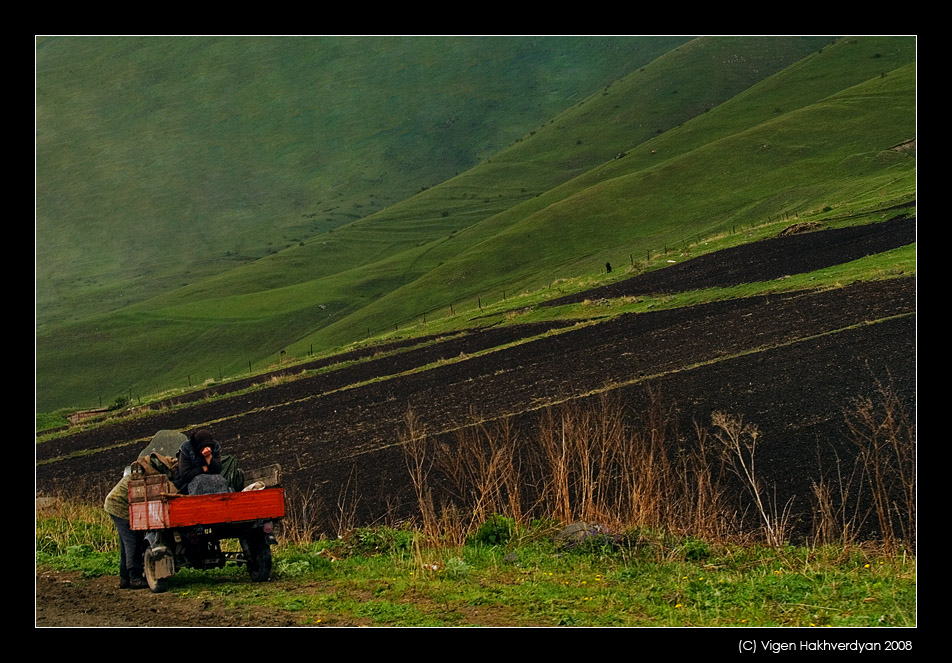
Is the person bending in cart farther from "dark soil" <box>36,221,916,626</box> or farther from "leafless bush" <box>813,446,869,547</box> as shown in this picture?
"leafless bush" <box>813,446,869,547</box>

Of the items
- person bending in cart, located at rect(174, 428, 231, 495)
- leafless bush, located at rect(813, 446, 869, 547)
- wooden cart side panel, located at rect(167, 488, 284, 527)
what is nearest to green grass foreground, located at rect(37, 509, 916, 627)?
wooden cart side panel, located at rect(167, 488, 284, 527)

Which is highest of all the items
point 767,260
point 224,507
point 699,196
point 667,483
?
point 699,196

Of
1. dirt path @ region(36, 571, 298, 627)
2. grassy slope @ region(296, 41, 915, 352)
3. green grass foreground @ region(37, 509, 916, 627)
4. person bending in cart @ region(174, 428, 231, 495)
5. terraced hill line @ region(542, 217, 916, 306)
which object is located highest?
grassy slope @ region(296, 41, 915, 352)

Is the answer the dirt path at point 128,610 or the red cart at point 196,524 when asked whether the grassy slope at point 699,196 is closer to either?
the red cart at point 196,524

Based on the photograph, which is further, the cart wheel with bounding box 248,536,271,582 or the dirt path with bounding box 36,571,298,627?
the cart wheel with bounding box 248,536,271,582

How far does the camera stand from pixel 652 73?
175750 millimetres

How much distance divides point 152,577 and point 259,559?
141 centimetres

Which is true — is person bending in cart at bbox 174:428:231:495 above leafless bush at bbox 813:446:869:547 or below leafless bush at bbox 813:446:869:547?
above

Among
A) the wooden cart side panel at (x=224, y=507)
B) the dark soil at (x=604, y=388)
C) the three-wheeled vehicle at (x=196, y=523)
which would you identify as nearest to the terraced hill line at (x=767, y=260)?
the dark soil at (x=604, y=388)

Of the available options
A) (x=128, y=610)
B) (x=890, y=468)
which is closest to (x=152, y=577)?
(x=128, y=610)

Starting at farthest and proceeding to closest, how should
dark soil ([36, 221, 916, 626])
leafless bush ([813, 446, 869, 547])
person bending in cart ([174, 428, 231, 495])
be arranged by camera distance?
dark soil ([36, 221, 916, 626])
leafless bush ([813, 446, 869, 547])
person bending in cart ([174, 428, 231, 495])

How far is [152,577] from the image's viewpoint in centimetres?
1303

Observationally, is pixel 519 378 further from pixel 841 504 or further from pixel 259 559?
pixel 259 559

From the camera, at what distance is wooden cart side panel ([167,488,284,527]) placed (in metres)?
12.5
